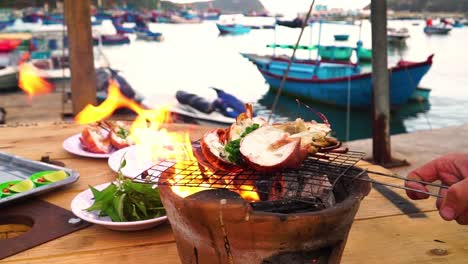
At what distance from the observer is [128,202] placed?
1.93m

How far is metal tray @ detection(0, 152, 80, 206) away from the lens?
7.26ft

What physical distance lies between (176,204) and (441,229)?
4.11 ft

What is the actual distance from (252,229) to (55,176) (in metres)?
1.42

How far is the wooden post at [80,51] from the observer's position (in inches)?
219

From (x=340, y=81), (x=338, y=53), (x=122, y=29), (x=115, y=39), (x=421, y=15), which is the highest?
(x=421, y=15)

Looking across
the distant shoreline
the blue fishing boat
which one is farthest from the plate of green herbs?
the distant shoreline

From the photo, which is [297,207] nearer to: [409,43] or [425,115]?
[425,115]

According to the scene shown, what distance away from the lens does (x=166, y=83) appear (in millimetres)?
26297

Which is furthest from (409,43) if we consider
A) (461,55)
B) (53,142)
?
(53,142)

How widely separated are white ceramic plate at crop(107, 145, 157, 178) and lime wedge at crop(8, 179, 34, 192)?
42cm

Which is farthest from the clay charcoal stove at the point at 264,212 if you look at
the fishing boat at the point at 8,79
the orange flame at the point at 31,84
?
the fishing boat at the point at 8,79

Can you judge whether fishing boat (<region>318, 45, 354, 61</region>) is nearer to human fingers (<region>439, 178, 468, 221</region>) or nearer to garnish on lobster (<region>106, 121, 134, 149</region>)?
garnish on lobster (<region>106, 121, 134, 149</region>)

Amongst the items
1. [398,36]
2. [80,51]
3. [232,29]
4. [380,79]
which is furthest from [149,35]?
[380,79]

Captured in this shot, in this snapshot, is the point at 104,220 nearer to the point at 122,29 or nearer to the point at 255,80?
the point at 255,80
